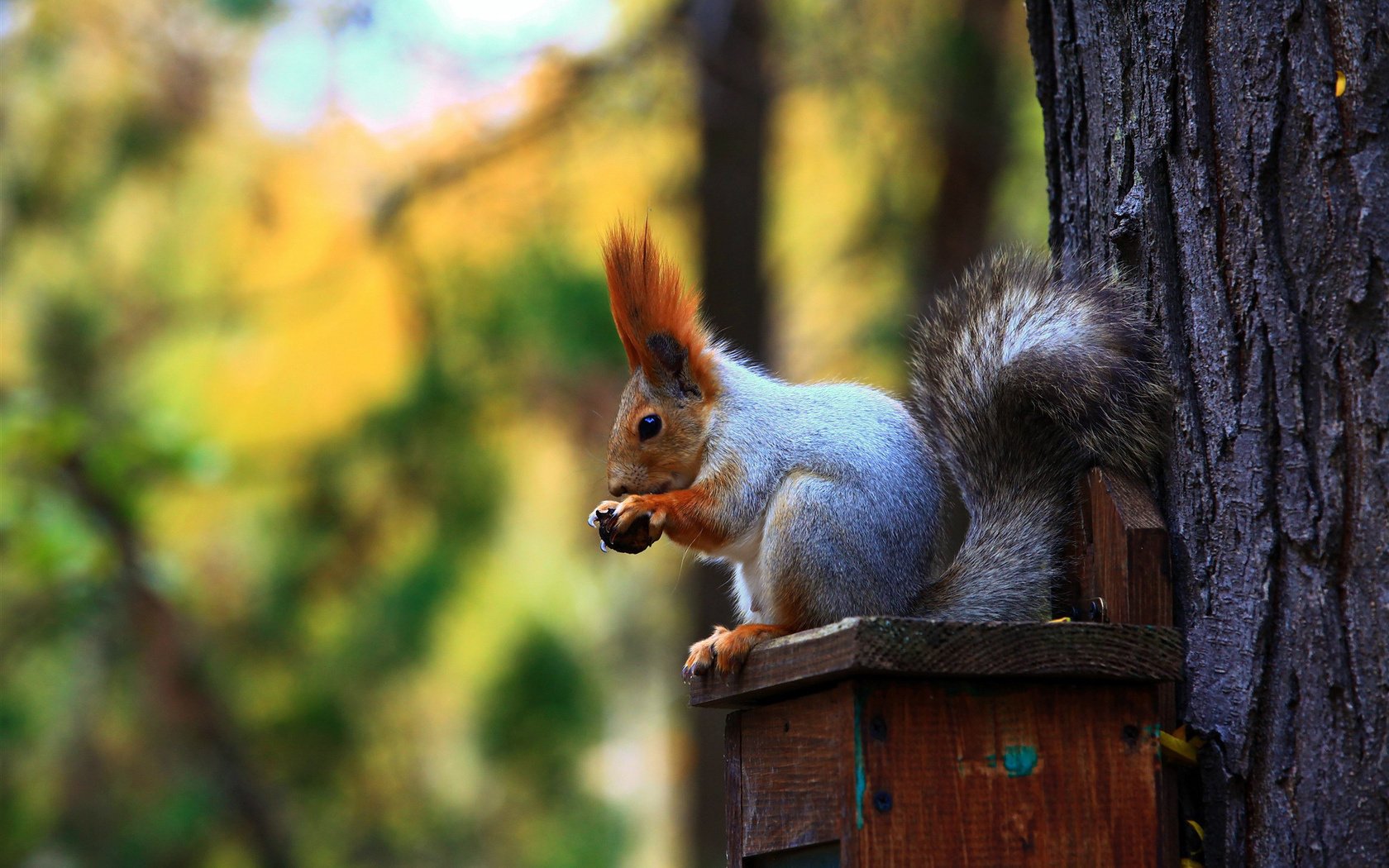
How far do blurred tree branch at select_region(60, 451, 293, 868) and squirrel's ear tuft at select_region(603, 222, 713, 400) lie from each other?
2.87m

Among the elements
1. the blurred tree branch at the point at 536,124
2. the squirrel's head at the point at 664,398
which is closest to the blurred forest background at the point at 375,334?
the blurred tree branch at the point at 536,124

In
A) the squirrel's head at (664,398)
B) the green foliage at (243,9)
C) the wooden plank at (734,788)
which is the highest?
the green foliage at (243,9)

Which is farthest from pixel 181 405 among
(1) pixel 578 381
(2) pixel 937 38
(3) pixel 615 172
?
(2) pixel 937 38

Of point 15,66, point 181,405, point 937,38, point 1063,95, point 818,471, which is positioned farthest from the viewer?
point 181,405

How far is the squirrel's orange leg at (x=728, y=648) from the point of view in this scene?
1.32 m

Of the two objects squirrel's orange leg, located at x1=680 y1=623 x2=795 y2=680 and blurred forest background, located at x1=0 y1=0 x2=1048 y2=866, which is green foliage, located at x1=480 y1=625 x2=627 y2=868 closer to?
blurred forest background, located at x1=0 y1=0 x2=1048 y2=866

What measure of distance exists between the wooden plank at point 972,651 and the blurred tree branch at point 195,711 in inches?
126

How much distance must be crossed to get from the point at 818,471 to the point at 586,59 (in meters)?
2.95

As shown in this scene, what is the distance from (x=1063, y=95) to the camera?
1.56 metres

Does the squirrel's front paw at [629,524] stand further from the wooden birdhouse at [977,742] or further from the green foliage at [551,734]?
the green foliage at [551,734]

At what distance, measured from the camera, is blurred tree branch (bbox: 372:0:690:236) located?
4078mm

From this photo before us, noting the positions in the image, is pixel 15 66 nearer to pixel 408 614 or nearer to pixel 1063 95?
pixel 408 614

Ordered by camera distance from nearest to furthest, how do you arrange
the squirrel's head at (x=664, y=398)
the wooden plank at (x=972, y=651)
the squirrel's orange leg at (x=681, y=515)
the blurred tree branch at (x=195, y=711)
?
1. the wooden plank at (x=972, y=651)
2. the squirrel's orange leg at (x=681, y=515)
3. the squirrel's head at (x=664, y=398)
4. the blurred tree branch at (x=195, y=711)

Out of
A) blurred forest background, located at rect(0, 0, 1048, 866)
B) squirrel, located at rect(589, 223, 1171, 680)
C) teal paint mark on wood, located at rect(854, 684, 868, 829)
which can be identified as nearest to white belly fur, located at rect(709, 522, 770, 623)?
squirrel, located at rect(589, 223, 1171, 680)
